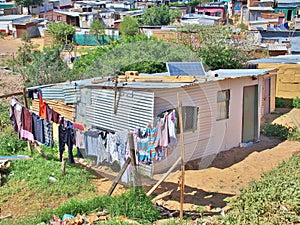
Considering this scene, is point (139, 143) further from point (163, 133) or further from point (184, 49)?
point (184, 49)

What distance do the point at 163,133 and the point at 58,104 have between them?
3.72 meters

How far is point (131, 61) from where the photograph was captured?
592 inches

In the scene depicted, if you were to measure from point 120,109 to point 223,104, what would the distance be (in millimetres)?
2681

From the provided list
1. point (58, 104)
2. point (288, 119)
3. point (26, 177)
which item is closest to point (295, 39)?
point (288, 119)

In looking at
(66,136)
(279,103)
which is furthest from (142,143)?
(279,103)

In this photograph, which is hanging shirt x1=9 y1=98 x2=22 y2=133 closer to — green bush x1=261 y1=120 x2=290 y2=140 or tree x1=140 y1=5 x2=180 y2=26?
green bush x1=261 y1=120 x2=290 y2=140

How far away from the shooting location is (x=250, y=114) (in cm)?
1084

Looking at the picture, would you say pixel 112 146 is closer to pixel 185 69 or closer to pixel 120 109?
pixel 120 109

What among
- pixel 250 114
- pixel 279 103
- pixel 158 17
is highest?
pixel 158 17

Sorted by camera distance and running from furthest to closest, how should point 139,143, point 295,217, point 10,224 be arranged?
point 139,143 → point 10,224 → point 295,217

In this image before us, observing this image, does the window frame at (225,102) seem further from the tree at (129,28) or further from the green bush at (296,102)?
the tree at (129,28)

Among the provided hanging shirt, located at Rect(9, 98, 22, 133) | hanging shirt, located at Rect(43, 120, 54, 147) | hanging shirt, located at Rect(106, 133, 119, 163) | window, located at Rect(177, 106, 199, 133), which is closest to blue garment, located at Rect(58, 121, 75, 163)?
hanging shirt, located at Rect(43, 120, 54, 147)

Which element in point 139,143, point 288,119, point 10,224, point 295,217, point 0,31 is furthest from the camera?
point 0,31

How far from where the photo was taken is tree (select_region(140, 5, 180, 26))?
3728 centimetres
